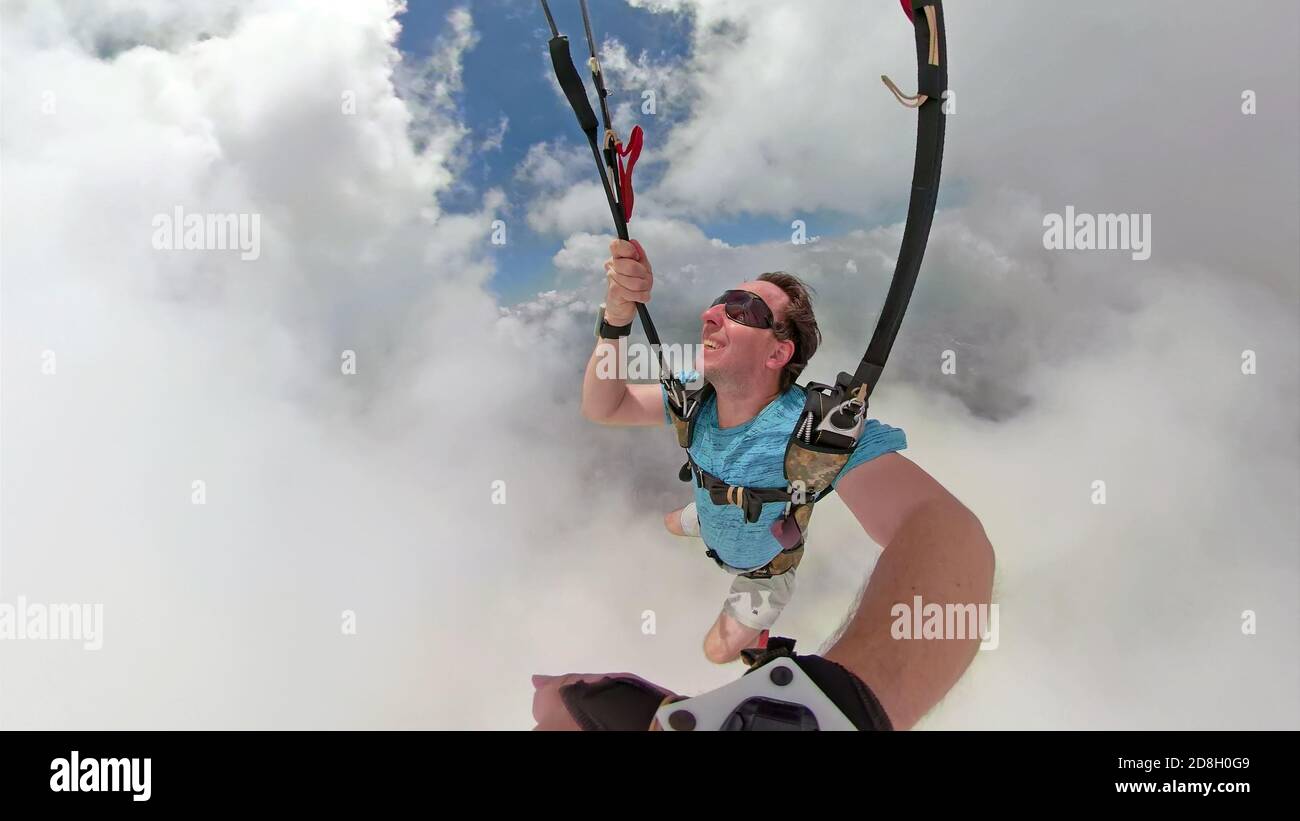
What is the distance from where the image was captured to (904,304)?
159 centimetres

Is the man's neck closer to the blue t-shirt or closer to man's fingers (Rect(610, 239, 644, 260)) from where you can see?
the blue t-shirt

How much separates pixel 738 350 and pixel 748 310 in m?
0.12

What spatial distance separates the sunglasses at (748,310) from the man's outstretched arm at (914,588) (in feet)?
1.90

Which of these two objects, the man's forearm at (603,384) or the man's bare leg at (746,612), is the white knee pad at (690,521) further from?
the man's forearm at (603,384)

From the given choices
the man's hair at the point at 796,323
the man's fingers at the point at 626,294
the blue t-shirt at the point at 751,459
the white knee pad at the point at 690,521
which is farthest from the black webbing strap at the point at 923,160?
the white knee pad at the point at 690,521

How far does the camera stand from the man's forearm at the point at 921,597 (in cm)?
129

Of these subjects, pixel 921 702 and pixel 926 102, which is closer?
pixel 921 702

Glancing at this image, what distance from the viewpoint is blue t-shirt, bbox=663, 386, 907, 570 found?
193 cm

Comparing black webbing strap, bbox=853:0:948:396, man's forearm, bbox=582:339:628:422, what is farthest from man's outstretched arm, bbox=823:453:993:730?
man's forearm, bbox=582:339:628:422

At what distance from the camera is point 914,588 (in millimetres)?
1409

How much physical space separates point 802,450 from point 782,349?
37 cm

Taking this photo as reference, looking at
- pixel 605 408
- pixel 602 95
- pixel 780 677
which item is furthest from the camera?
pixel 605 408
